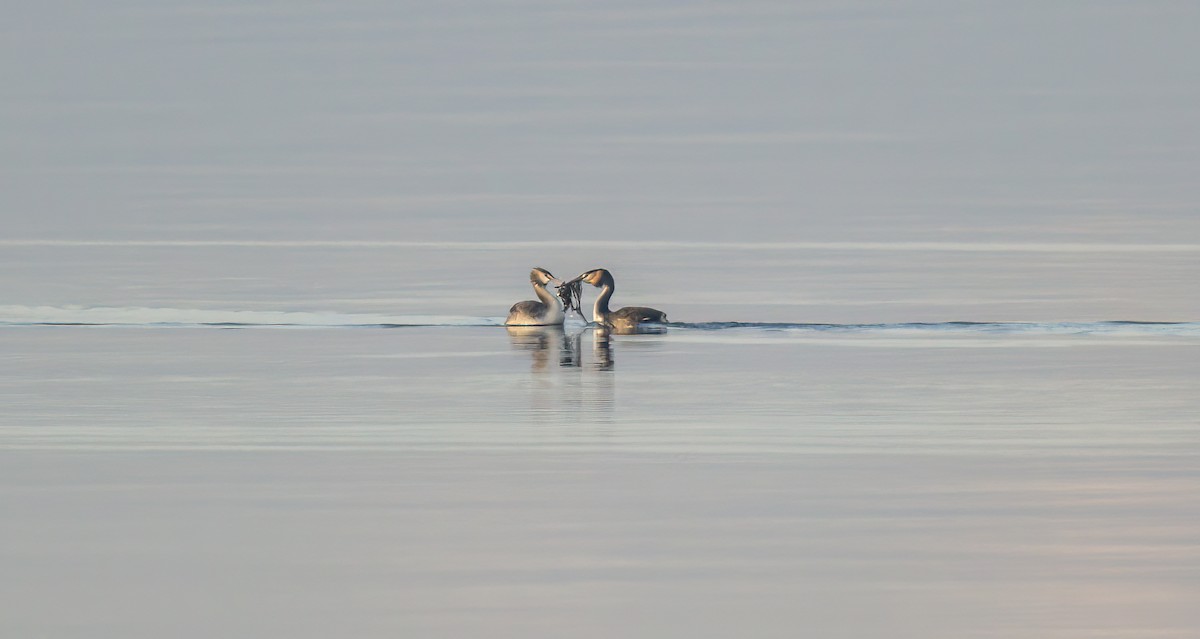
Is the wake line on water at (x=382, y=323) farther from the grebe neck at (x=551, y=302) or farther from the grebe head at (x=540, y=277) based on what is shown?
the grebe head at (x=540, y=277)

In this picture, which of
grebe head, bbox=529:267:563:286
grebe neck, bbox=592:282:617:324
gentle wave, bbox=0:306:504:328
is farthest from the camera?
grebe head, bbox=529:267:563:286

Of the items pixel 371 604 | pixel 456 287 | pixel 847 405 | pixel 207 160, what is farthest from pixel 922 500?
pixel 207 160

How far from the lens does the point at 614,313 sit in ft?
73.3

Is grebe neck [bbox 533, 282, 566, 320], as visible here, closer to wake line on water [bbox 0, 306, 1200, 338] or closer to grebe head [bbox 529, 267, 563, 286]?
grebe head [bbox 529, 267, 563, 286]

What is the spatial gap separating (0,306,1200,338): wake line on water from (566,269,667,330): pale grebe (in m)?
0.25

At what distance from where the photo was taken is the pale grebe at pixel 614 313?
854 inches

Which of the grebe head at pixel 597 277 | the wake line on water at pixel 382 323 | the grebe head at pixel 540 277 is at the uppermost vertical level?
the grebe head at pixel 540 277

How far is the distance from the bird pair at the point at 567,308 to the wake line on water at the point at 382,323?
12.9 inches

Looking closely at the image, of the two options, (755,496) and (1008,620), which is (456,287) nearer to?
(755,496)

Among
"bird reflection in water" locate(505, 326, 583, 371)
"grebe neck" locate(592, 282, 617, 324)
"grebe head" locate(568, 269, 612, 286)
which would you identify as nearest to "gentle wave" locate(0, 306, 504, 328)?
"bird reflection in water" locate(505, 326, 583, 371)

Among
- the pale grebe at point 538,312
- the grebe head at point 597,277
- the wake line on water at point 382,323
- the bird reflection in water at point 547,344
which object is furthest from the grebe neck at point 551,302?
the wake line on water at point 382,323

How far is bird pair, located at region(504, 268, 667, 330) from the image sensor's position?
21750mm

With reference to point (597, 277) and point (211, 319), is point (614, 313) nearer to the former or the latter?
point (597, 277)

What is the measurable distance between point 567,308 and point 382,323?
2.41 m
